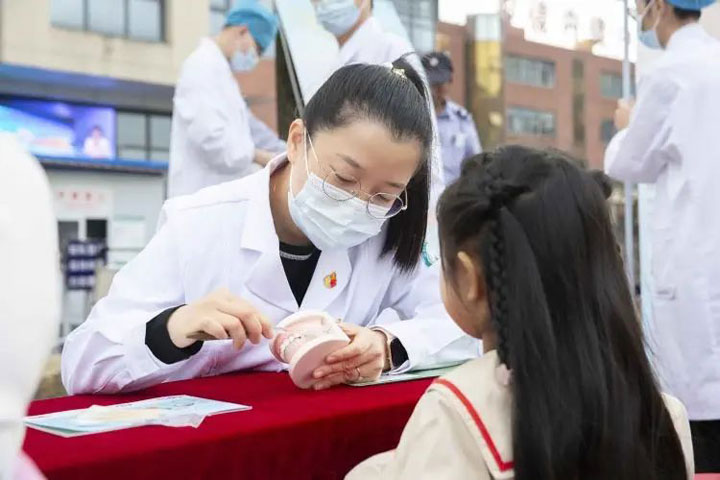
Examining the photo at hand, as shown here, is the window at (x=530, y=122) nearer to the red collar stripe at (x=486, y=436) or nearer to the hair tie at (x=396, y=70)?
the hair tie at (x=396, y=70)

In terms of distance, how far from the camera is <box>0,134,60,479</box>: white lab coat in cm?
54

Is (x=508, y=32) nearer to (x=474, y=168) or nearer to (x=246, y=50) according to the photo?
(x=246, y=50)

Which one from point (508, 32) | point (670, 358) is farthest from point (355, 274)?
point (508, 32)

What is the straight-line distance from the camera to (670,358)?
2.43 meters

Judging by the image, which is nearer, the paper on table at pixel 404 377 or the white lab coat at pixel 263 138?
the paper on table at pixel 404 377

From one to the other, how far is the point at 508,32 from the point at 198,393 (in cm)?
1171

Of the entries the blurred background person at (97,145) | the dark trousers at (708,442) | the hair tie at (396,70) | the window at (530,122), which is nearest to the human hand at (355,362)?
the hair tie at (396,70)

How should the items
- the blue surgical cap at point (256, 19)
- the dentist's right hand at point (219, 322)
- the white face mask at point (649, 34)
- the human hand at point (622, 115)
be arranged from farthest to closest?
the blue surgical cap at point (256, 19), the human hand at point (622, 115), the white face mask at point (649, 34), the dentist's right hand at point (219, 322)

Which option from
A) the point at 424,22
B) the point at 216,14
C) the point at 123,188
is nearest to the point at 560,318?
the point at 123,188

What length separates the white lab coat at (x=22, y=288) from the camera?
1.77ft

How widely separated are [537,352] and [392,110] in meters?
0.67

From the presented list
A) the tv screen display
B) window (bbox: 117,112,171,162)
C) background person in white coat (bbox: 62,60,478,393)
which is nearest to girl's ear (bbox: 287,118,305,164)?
background person in white coat (bbox: 62,60,478,393)

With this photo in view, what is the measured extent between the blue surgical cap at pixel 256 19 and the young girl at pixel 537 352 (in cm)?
312

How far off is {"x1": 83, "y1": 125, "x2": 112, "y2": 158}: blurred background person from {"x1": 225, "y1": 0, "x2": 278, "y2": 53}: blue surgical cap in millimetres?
7520
